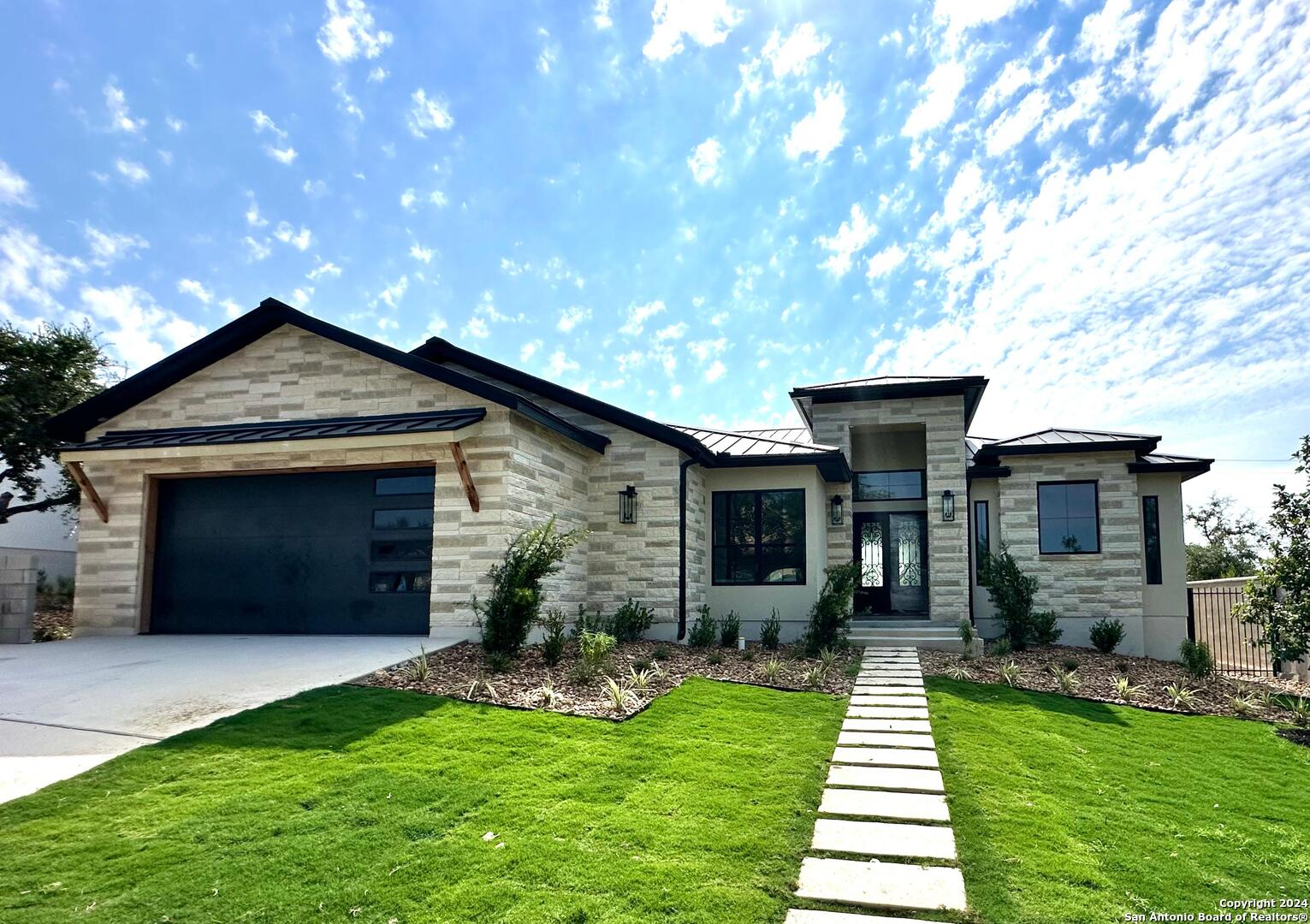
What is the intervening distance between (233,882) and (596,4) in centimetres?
1155

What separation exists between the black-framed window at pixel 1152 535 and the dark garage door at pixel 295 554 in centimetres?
1342

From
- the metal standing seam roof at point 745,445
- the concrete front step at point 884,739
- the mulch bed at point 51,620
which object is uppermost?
the metal standing seam roof at point 745,445

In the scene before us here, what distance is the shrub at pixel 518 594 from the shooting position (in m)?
8.80

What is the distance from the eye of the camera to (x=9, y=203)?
1280 cm

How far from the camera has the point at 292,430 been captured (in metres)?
11.0

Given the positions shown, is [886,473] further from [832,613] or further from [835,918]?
[835,918]

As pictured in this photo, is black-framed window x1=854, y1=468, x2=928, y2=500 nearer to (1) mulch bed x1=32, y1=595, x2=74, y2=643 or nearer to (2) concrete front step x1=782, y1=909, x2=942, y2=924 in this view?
(2) concrete front step x1=782, y1=909, x2=942, y2=924

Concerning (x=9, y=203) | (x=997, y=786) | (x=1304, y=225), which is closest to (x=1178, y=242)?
(x=1304, y=225)

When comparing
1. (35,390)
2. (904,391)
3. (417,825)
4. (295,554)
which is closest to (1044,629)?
(904,391)

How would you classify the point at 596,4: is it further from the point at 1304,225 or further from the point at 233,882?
the point at 233,882

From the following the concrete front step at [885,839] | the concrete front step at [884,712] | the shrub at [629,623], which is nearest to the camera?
the concrete front step at [885,839]

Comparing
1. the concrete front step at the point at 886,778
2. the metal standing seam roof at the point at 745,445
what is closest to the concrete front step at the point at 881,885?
the concrete front step at the point at 886,778

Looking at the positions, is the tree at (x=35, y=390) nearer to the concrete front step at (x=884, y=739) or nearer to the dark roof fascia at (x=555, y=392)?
the dark roof fascia at (x=555, y=392)

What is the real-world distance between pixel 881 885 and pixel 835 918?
48 cm
